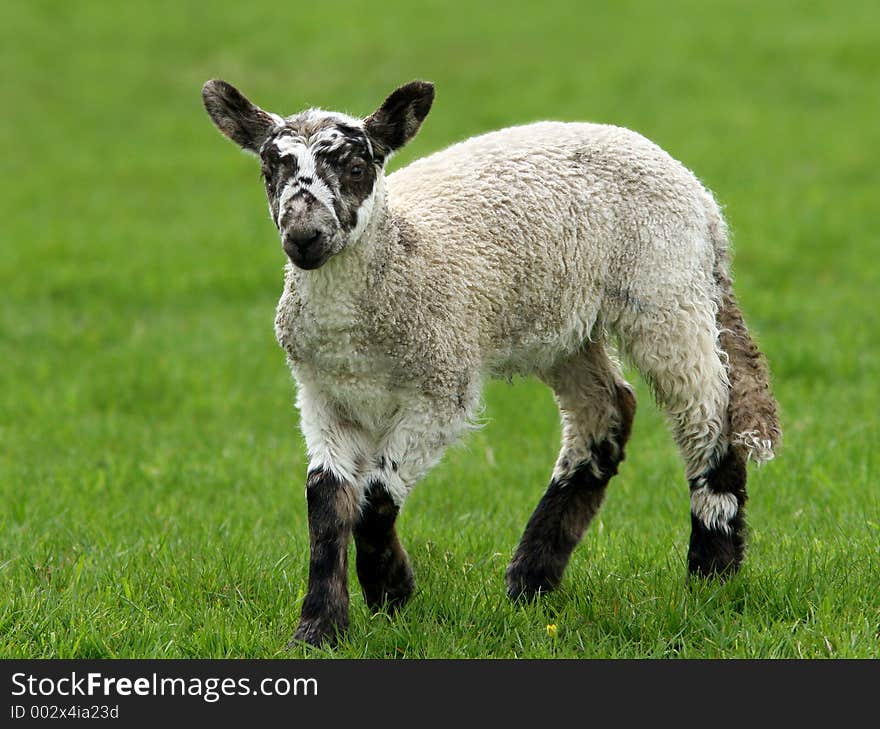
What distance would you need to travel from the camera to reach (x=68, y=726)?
15.9ft

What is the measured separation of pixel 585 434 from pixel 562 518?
0.43 metres

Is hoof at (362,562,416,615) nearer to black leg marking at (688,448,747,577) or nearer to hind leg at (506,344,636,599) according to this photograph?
hind leg at (506,344,636,599)

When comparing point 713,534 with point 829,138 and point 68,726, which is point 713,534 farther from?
point 829,138

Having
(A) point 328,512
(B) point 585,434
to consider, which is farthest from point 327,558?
(B) point 585,434

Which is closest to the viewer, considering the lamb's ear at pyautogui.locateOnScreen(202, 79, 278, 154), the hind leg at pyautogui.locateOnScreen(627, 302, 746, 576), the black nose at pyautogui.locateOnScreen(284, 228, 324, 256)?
the black nose at pyautogui.locateOnScreen(284, 228, 324, 256)

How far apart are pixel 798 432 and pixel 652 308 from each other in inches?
135

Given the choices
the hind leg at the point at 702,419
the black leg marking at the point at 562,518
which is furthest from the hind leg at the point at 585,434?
the hind leg at the point at 702,419

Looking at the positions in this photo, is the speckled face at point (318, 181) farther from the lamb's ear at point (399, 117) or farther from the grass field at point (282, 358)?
the grass field at point (282, 358)

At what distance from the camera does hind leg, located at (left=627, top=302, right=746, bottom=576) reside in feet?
19.7

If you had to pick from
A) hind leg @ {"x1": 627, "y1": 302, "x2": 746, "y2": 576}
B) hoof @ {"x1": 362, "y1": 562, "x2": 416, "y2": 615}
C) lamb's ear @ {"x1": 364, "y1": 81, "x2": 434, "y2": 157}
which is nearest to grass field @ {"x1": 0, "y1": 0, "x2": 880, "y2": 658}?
hoof @ {"x1": 362, "y1": 562, "x2": 416, "y2": 615}

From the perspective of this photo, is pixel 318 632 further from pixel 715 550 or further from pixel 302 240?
pixel 715 550

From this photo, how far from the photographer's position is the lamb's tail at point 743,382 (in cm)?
609

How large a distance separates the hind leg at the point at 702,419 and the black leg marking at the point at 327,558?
61.1 inches

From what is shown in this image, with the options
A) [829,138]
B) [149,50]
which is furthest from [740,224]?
[149,50]
